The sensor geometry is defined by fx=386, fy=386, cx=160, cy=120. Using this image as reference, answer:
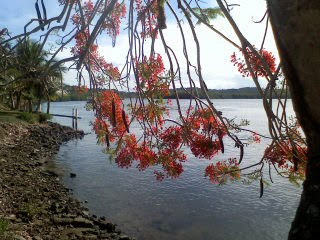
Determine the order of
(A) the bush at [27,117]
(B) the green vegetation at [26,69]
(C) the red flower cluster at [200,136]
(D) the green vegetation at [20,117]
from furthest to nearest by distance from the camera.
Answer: (A) the bush at [27,117], (D) the green vegetation at [20,117], (C) the red flower cluster at [200,136], (B) the green vegetation at [26,69]

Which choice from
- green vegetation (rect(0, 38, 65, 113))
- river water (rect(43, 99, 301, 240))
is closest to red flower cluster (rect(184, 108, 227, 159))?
green vegetation (rect(0, 38, 65, 113))

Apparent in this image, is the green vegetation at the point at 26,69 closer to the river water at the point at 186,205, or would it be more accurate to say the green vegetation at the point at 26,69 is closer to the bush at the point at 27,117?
the river water at the point at 186,205

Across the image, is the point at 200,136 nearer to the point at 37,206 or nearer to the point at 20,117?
the point at 37,206

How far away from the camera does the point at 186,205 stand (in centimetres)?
1525

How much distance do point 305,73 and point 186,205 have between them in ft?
46.7

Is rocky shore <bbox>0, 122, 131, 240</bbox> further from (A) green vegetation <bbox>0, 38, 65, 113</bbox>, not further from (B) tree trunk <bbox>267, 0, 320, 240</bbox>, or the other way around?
(B) tree trunk <bbox>267, 0, 320, 240</bbox>

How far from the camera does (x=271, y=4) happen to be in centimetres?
154

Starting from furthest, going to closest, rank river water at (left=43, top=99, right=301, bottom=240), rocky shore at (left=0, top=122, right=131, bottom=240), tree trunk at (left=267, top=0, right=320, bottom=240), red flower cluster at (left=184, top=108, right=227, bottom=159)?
river water at (left=43, top=99, right=301, bottom=240) → rocky shore at (left=0, top=122, right=131, bottom=240) → red flower cluster at (left=184, top=108, right=227, bottom=159) → tree trunk at (left=267, top=0, right=320, bottom=240)

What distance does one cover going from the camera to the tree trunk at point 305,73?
1.42 meters

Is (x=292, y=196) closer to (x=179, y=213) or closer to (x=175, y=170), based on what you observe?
(x=179, y=213)

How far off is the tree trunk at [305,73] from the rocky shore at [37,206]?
6.47 meters

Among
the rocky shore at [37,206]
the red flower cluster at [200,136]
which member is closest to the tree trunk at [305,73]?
the red flower cluster at [200,136]

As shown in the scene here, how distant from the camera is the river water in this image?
500 inches

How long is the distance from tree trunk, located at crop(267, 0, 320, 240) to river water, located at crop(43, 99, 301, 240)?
27.6ft
